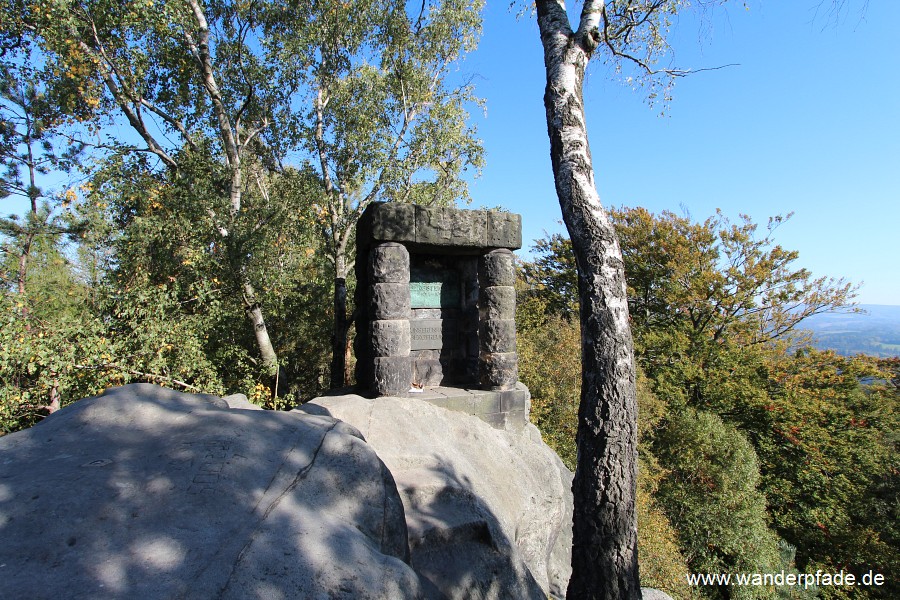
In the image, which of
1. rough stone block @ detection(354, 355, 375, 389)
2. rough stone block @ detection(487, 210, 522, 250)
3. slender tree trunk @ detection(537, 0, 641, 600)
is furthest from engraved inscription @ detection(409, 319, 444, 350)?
slender tree trunk @ detection(537, 0, 641, 600)

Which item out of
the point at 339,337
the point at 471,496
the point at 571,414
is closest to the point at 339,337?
the point at 339,337

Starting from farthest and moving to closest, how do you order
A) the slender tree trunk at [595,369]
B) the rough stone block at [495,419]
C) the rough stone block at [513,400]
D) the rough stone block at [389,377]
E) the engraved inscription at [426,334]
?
the engraved inscription at [426,334] < the rough stone block at [513,400] < the rough stone block at [495,419] < the rough stone block at [389,377] < the slender tree trunk at [595,369]

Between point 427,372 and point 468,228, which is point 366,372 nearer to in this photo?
point 427,372

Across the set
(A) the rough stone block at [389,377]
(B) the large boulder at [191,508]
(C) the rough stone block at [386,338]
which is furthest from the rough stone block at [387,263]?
(B) the large boulder at [191,508]

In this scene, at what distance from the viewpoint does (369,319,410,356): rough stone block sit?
18.4 feet

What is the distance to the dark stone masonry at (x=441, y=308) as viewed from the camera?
5.66 metres

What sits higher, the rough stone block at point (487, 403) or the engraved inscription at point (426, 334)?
the engraved inscription at point (426, 334)

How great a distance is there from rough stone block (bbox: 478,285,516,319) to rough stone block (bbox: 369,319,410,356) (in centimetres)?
126

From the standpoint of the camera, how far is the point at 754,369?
15664mm

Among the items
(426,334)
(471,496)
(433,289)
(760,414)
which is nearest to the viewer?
(471,496)

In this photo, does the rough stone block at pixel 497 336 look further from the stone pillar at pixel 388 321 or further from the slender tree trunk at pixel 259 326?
the slender tree trunk at pixel 259 326

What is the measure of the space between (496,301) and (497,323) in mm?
298

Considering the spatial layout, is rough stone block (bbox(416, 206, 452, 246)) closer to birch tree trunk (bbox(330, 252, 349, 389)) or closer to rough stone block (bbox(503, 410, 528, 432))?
rough stone block (bbox(503, 410, 528, 432))

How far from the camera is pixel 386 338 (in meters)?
5.64
